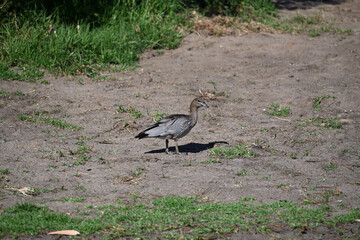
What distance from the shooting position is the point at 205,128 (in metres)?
8.42

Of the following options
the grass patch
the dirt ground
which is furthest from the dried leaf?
the grass patch

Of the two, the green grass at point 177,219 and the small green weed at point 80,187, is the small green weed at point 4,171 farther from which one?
the green grass at point 177,219

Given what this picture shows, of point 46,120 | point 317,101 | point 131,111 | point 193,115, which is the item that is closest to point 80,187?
point 193,115

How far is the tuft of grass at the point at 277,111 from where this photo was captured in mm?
8875

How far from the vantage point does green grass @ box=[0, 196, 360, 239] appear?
4984 millimetres

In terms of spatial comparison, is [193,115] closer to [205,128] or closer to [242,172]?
[205,128]

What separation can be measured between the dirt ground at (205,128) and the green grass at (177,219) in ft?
0.70

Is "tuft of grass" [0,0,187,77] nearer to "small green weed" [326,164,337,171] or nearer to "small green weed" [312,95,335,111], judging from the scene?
"small green weed" [312,95,335,111]

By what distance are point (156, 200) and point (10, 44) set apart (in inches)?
240

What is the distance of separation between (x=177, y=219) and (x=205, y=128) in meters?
3.29

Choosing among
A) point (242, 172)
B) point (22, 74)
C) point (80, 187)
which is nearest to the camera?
point (80, 187)

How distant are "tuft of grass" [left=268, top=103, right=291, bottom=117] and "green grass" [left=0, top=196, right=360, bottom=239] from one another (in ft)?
11.2

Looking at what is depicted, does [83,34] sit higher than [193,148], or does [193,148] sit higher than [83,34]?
[83,34]

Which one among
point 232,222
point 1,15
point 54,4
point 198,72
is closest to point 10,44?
point 1,15
